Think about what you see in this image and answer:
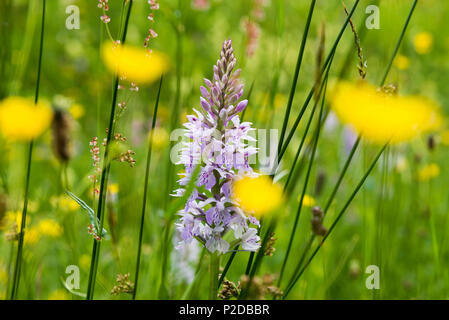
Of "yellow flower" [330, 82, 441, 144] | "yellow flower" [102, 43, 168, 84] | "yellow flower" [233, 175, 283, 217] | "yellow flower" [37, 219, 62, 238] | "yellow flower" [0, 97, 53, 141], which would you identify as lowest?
"yellow flower" [37, 219, 62, 238]

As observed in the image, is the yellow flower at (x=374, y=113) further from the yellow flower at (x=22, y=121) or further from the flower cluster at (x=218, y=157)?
the yellow flower at (x=22, y=121)

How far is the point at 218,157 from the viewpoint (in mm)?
1001

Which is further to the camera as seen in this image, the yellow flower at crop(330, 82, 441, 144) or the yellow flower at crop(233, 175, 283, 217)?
the yellow flower at crop(330, 82, 441, 144)

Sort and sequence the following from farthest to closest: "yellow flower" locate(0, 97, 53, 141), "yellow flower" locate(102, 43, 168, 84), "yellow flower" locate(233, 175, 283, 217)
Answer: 1. "yellow flower" locate(0, 97, 53, 141)
2. "yellow flower" locate(102, 43, 168, 84)
3. "yellow flower" locate(233, 175, 283, 217)

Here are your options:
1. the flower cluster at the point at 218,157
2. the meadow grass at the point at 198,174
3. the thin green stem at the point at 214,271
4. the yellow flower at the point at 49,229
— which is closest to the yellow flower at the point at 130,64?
the meadow grass at the point at 198,174

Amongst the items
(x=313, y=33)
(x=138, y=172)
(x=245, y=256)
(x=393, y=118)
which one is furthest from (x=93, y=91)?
(x=393, y=118)

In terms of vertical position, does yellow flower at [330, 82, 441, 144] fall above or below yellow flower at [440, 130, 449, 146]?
below

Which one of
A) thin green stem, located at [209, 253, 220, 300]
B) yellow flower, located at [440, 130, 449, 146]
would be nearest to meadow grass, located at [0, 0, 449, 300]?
thin green stem, located at [209, 253, 220, 300]

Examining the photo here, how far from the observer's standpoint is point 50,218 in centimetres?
223

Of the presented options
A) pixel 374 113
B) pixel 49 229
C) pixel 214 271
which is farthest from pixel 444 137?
pixel 214 271

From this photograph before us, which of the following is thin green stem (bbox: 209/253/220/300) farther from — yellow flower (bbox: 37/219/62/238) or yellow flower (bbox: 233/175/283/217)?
yellow flower (bbox: 37/219/62/238)

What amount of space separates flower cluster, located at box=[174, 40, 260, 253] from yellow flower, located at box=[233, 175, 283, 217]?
0.02 meters

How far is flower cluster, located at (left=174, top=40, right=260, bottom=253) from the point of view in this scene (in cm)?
101
